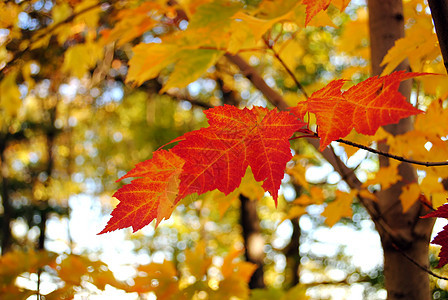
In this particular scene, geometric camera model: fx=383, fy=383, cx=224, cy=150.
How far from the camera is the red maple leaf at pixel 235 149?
38 cm

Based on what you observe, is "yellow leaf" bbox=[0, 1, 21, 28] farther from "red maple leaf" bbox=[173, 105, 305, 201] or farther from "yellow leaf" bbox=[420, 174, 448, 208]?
"yellow leaf" bbox=[420, 174, 448, 208]

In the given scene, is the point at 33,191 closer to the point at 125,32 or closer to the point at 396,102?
the point at 125,32

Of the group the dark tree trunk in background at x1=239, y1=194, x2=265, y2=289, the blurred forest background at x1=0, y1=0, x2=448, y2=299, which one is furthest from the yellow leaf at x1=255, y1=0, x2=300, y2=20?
the dark tree trunk in background at x1=239, y1=194, x2=265, y2=289

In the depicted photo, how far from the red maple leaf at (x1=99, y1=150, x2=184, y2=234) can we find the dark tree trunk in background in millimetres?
2563

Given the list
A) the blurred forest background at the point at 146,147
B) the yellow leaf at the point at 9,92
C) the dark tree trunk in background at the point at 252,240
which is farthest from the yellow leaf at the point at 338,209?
the dark tree trunk in background at the point at 252,240

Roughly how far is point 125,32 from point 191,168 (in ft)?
2.65

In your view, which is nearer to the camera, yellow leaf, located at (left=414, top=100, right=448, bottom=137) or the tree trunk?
yellow leaf, located at (left=414, top=100, right=448, bottom=137)

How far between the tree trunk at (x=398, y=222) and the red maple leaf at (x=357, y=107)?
0.42 metres

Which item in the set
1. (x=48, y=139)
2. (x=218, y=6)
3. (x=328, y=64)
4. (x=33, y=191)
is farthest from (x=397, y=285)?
(x=33, y=191)

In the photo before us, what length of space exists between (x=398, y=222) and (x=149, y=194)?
0.61 meters

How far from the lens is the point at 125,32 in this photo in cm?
107

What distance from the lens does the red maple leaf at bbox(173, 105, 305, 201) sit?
379 mm

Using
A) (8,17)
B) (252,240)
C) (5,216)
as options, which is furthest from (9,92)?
(252,240)

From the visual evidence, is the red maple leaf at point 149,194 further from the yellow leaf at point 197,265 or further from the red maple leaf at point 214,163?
the yellow leaf at point 197,265
